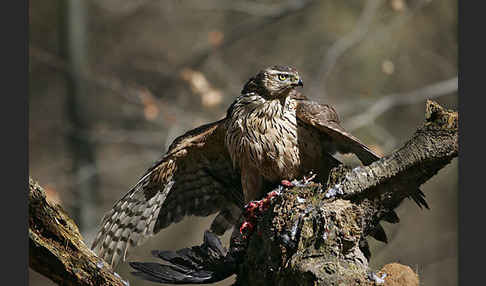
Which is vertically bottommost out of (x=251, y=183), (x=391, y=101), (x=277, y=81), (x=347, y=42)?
(x=251, y=183)

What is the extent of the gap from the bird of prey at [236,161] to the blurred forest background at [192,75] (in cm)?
162

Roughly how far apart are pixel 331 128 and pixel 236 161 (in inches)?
21.2

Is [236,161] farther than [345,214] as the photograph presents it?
Yes

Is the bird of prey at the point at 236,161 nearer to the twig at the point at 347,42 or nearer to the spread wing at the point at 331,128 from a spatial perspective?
the spread wing at the point at 331,128

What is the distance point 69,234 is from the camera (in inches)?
83.4

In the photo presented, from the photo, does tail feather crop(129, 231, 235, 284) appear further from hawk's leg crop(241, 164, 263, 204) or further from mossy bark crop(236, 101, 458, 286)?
hawk's leg crop(241, 164, 263, 204)

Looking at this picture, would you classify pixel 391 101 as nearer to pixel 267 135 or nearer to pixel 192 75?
pixel 192 75

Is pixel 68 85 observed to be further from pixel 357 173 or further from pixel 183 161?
pixel 357 173

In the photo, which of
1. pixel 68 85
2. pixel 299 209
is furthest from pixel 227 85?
pixel 299 209

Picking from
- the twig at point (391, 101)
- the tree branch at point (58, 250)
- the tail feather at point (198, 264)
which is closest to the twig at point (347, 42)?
the twig at point (391, 101)

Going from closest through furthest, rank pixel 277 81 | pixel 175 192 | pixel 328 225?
1. pixel 328 225
2. pixel 277 81
3. pixel 175 192

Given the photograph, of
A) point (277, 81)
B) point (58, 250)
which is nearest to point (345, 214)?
point (277, 81)

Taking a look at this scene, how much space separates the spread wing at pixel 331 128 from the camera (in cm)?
240

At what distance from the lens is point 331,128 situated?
2.44 m
